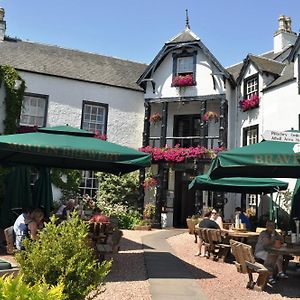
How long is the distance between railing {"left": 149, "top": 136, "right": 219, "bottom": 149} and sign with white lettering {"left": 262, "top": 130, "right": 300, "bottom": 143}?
14296 millimetres

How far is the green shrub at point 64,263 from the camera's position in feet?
13.9

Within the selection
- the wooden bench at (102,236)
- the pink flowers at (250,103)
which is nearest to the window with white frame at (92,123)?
the pink flowers at (250,103)

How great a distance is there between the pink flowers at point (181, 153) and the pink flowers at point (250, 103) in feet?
8.43

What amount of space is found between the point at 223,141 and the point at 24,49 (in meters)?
12.0

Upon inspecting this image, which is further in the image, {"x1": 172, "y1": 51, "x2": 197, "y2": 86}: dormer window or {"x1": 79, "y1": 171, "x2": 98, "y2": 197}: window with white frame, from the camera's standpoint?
{"x1": 172, "y1": 51, "x2": 197, "y2": 86}: dormer window

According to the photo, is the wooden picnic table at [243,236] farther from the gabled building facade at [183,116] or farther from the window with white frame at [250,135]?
the window with white frame at [250,135]

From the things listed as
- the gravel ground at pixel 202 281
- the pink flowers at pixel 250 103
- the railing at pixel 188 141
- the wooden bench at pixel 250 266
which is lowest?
the gravel ground at pixel 202 281

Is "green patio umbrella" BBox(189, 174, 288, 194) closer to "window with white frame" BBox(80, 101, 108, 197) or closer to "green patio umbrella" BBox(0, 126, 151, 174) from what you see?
"green patio umbrella" BBox(0, 126, 151, 174)

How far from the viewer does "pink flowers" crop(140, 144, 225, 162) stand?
65.3 ft

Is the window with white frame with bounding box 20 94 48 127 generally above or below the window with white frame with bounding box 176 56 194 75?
below

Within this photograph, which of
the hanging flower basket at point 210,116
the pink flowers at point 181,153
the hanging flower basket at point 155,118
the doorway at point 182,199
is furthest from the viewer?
the doorway at point 182,199

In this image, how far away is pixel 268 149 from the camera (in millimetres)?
7234

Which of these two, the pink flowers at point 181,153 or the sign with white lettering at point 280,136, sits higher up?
the pink flowers at point 181,153

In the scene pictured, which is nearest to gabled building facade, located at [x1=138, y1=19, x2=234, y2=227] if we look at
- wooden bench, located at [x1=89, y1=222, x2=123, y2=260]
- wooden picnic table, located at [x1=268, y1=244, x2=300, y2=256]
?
wooden bench, located at [x1=89, y1=222, x2=123, y2=260]
